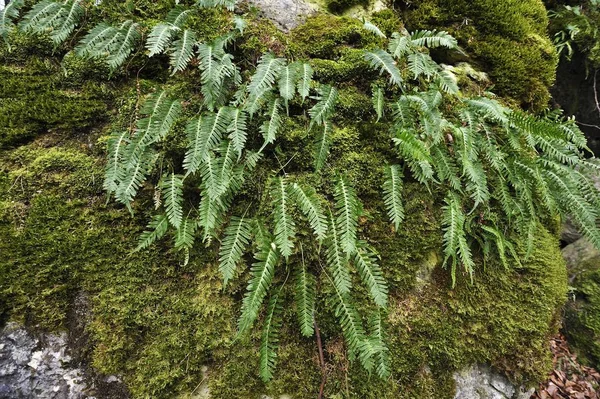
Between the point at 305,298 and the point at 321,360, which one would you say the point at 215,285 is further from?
the point at 321,360

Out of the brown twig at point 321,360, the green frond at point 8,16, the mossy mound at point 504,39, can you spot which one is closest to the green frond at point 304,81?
the brown twig at point 321,360

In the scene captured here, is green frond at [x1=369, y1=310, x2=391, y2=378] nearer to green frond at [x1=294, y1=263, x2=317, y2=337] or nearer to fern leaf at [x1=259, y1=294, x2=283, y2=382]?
green frond at [x1=294, y1=263, x2=317, y2=337]

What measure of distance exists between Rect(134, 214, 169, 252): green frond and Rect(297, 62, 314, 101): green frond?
4.03 feet

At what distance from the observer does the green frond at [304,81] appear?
7.57ft

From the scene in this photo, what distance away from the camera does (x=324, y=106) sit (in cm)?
237

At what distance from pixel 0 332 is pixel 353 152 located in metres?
2.52

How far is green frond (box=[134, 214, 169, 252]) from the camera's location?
212cm

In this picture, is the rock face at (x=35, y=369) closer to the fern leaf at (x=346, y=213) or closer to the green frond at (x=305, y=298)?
the green frond at (x=305, y=298)

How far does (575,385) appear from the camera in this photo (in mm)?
3182

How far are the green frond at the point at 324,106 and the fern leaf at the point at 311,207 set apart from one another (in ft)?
1.63

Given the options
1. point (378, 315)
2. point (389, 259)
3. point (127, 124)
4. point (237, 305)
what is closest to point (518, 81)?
point (389, 259)

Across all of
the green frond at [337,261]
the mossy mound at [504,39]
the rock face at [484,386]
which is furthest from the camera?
the mossy mound at [504,39]

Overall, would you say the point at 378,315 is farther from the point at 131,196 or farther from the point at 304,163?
the point at 131,196

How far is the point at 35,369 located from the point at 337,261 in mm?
1886
